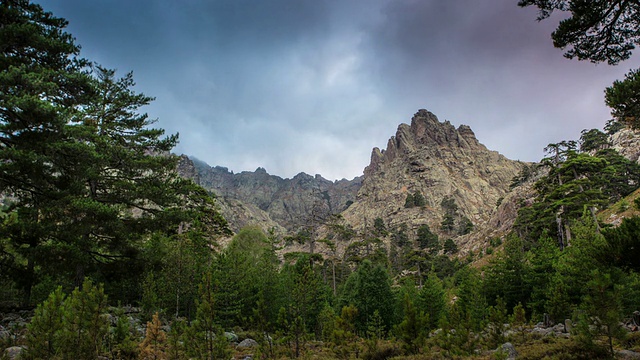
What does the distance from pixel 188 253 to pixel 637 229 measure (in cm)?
1745

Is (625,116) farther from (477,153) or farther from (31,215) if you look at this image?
(477,153)

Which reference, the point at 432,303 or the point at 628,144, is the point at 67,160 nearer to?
the point at 432,303

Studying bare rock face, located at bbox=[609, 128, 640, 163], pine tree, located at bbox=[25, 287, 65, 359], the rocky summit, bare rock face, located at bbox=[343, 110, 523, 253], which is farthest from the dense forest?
bare rock face, located at bbox=[343, 110, 523, 253]

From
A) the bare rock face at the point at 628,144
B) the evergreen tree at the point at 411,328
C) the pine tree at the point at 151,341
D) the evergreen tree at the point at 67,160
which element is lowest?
the evergreen tree at the point at 411,328

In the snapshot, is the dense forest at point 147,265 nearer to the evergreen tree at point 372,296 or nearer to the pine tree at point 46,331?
the pine tree at point 46,331

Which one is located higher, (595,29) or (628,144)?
(628,144)

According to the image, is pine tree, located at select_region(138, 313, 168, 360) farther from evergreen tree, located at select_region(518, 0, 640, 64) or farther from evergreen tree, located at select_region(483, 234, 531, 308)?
evergreen tree, located at select_region(483, 234, 531, 308)

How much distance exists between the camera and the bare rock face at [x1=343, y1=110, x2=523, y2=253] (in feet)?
314

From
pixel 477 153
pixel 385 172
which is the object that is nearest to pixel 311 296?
pixel 385 172

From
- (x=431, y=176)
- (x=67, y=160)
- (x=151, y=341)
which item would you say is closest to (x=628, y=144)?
(x=431, y=176)

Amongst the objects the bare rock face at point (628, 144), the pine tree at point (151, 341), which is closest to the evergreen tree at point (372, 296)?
the pine tree at point (151, 341)

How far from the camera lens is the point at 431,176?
108m

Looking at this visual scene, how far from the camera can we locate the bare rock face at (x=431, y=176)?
95.8 meters

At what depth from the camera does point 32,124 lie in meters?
10.6
